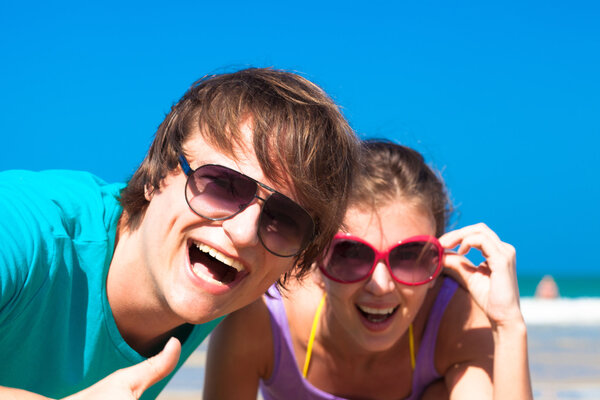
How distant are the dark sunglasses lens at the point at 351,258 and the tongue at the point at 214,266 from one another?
0.76m

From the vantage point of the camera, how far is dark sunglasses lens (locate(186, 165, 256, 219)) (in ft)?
7.91

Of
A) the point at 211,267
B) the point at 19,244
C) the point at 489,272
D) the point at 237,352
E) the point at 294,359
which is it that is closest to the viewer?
the point at 19,244

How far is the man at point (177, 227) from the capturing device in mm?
2428

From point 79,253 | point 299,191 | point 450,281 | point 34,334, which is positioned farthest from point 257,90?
point 450,281

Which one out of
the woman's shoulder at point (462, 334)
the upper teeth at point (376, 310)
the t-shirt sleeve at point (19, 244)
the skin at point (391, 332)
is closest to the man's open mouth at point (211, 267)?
the t-shirt sleeve at point (19, 244)

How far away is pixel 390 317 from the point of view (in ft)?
11.0

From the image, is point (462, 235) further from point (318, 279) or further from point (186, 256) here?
point (186, 256)

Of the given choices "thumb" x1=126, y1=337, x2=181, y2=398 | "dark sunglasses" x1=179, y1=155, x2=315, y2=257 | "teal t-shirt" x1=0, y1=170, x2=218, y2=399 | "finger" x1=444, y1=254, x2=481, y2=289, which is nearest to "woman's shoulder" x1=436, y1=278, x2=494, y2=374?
"finger" x1=444, y1=254, x2=481, y2=289

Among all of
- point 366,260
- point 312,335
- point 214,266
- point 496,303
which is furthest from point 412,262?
point 214,266

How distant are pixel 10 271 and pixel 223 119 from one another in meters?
0.99

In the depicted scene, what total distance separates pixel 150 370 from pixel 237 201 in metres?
0.81

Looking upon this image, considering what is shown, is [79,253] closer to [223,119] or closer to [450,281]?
[223,119]

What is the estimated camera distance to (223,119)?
2.53 m

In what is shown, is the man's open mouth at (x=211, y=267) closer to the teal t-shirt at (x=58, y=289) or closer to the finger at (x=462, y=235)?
the teal t-shirt at (x=58, y=289)
